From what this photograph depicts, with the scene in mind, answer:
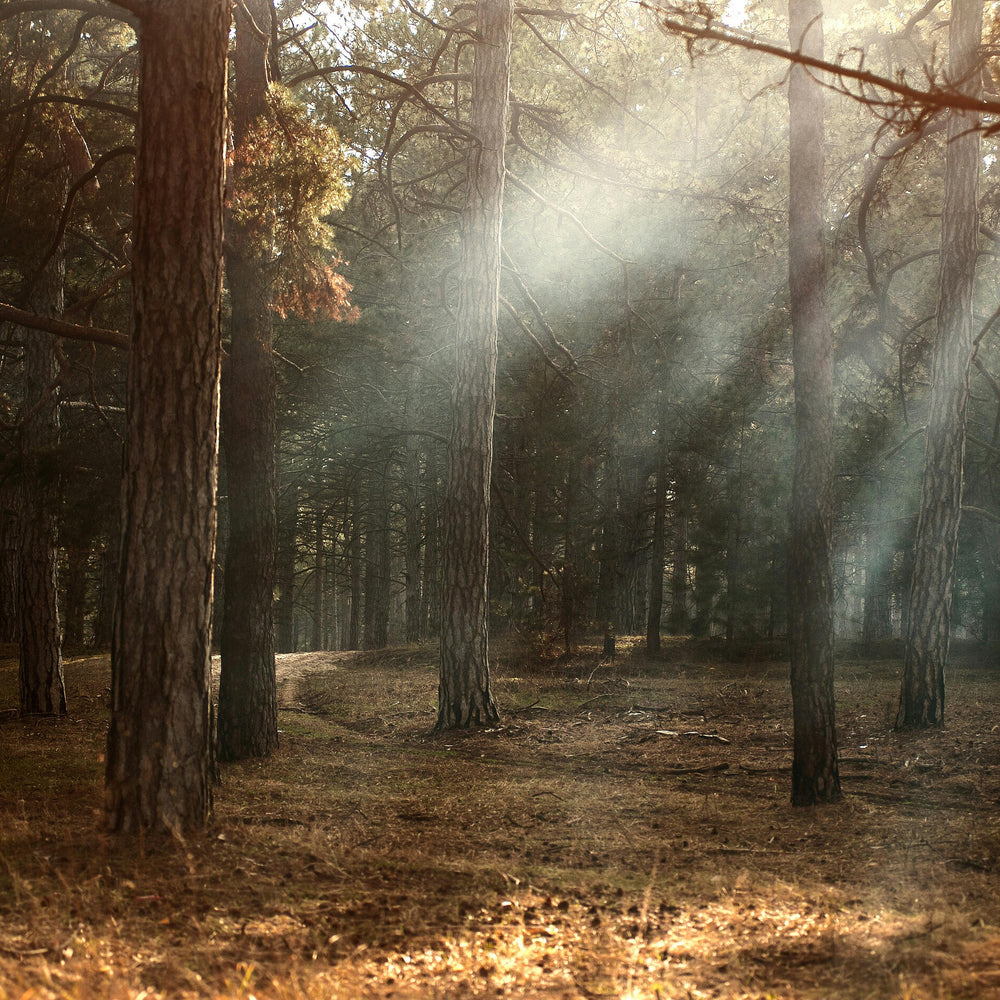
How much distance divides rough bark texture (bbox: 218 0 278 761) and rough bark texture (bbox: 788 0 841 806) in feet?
15.6

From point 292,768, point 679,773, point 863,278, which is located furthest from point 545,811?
point 863,278

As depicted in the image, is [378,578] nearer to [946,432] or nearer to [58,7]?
[946,432]

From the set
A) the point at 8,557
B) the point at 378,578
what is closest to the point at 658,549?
the point at 378,578

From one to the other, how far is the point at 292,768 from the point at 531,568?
9951mm

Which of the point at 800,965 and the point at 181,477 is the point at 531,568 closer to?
the point at 181,477

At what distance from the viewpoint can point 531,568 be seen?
58.2 feet

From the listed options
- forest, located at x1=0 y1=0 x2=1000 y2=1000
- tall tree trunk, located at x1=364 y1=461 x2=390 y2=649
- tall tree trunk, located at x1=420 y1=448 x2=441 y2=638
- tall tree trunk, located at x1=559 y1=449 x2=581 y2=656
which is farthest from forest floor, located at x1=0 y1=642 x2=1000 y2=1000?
tall tree trunk, located at x1=364 y1=461 x2=390 y2=649

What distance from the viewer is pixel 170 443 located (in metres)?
5.22

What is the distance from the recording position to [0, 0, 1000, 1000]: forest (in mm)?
4062

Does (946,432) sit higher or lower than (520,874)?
higher

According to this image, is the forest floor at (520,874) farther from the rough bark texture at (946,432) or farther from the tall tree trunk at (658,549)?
the tall tree trunk at (658,549)

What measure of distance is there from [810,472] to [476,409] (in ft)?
15.8

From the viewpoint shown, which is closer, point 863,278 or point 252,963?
point 252,963

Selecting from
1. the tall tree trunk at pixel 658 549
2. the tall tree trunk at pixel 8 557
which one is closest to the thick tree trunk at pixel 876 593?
the tall tree trunk at pixel 658 549
